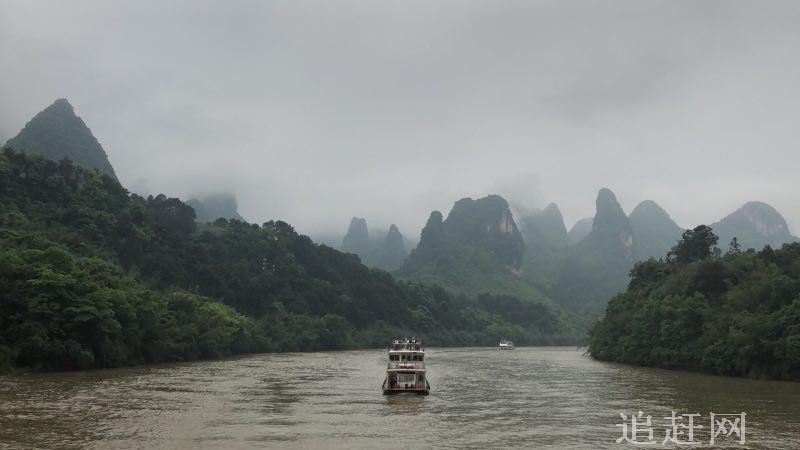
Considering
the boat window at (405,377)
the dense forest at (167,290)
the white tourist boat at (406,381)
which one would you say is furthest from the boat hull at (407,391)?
the dense forest at (167,290)

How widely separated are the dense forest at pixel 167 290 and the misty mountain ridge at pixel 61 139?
2174cm

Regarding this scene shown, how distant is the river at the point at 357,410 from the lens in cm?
1712

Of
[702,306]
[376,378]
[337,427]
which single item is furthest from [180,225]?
[337,427]

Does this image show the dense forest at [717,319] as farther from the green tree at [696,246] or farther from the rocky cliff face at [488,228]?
the rocky cliff face at [488,228]

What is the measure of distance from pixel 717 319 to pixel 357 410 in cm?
2595

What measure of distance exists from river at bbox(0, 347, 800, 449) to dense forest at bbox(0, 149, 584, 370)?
2977 mm

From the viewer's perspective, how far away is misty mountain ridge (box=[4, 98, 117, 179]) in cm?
9662

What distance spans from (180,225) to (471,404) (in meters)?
64.3

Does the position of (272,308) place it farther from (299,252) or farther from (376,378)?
(376,378)

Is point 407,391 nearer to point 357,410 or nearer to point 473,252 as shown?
point 357,410

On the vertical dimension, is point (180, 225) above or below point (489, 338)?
above

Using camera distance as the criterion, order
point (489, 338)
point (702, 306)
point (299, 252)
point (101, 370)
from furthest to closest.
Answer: point (489, 338)
point (299, 252)
point (702, 306)
point (101, 370)

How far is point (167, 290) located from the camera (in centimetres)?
5494

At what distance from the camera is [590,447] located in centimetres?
1653
